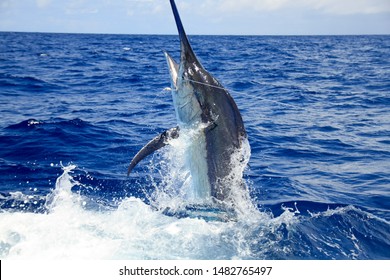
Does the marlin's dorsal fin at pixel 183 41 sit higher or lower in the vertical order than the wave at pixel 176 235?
higher

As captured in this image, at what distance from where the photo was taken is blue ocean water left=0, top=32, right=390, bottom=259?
497cm

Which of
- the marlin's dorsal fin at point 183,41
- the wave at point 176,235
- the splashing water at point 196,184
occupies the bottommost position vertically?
the wave at point 176,235

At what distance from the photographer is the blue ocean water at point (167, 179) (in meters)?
4.97

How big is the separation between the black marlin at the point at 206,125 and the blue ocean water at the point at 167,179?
1.20 feet

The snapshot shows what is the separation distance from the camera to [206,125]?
489 centimetres

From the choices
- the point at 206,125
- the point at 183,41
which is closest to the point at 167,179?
the point at 206,125

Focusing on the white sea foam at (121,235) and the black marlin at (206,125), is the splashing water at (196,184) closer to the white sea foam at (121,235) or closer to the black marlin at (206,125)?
the black marlin at (206,125)

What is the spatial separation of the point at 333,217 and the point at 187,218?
228 cm

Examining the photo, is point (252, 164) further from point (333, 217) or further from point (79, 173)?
point (79, 173)

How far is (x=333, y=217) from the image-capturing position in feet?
19.8

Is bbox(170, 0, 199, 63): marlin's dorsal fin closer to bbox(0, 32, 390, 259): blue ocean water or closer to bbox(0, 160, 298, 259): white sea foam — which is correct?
bbox(0, 32, 390, 259): blue ocean water

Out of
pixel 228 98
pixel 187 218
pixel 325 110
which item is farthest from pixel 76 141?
pixel 325 110

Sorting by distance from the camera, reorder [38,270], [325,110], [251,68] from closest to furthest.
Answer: [38,270] → [325,110] → [251,68]

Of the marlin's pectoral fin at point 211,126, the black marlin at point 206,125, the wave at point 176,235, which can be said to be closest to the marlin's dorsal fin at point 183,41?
the black marlin at point 206,125
